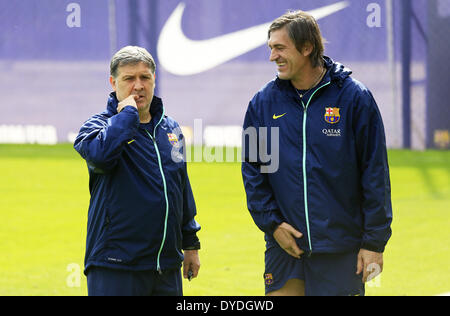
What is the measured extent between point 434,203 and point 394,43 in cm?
467

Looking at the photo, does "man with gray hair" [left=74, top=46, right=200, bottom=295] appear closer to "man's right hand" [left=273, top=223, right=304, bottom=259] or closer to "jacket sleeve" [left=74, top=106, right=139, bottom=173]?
"jacket sleeve" [left=74, top=106, right=139, bottom=173]

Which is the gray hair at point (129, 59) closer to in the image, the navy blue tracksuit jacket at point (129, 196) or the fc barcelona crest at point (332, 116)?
the navy blue tracksuit jacket at point (129, 196)

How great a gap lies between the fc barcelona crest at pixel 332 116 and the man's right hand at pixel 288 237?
0.50 m

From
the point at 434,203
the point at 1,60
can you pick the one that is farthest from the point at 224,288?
the point at 1,60

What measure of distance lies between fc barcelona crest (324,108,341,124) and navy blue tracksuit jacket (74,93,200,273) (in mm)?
721

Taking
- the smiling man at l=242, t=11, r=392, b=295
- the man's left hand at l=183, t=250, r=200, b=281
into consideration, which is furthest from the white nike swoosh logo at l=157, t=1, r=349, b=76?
the smiling man at l=242, t=11, r=392, b=295

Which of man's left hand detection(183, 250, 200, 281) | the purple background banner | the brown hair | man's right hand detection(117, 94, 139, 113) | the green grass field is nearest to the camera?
man's right hand detection(117, 94, 139, 113)

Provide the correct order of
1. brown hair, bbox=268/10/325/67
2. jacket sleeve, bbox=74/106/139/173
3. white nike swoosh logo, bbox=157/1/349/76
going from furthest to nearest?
1. white nike swoosh logo, bbox=157/1/349/76
2. brown hair, bbox=268/10/325/67
3. jacket sleeve, bbox=74/106/139/173

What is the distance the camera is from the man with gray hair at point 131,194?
286cm

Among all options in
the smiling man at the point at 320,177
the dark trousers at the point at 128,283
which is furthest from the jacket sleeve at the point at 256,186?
the dark trousers at the point at 128,283

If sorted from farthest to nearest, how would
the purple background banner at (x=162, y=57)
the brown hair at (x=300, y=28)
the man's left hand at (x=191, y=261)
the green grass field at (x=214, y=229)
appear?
the purple background banner at (x=162, y=57) < the green grass field at (x=214, y=229) < the man's left hand at (x=191, y=261) < the brown hair at (x=300, y=28)

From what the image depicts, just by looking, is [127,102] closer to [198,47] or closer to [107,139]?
[107,139]

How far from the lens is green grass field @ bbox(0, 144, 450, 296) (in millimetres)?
5508
